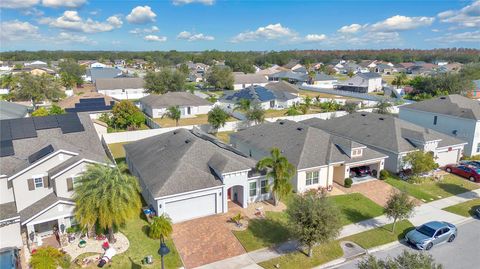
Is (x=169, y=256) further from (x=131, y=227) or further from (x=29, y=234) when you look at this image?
(x=29, y=234)

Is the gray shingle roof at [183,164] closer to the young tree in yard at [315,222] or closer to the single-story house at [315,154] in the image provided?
the single-story house at [315,154]

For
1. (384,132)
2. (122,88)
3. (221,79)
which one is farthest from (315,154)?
(122,88)

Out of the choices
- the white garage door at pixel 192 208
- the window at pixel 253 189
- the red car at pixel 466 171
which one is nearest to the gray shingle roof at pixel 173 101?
the window at pixel 253 189

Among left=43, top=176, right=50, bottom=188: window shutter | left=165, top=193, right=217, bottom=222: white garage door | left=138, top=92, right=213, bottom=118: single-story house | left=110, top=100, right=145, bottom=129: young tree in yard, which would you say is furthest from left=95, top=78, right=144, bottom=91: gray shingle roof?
left=165, top=193, right=217, bottom=222: white garage door

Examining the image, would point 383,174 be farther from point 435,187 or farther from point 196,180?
point 196,180

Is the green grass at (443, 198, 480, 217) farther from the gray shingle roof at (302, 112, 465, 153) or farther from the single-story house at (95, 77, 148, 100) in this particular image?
the single-story house at (95, 77, 148, 100)

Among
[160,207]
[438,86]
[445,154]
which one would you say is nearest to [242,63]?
[438,86]
